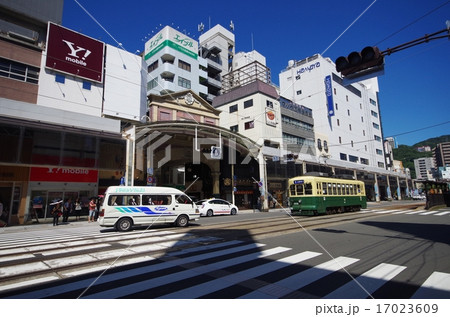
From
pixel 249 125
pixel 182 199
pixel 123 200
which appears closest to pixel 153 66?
pixel 249 125

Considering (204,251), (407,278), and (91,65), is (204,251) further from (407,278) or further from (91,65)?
(91,65)

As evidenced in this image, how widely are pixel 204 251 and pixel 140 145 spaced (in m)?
18.9

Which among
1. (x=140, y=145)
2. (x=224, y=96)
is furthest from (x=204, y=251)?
(x=224, y=96)

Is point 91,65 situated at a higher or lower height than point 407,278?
higher

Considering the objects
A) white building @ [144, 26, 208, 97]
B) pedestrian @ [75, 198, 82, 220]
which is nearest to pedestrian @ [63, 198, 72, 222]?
pedestrian @ [75, 198, 82, 220]

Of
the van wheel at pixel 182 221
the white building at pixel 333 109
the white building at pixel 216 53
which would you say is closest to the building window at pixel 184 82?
the white building at pixel 216 53

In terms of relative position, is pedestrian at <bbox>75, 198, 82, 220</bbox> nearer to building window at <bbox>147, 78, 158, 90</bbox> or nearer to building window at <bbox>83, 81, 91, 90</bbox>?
building window at <bbox>83, 81, 91, 90</bbox>

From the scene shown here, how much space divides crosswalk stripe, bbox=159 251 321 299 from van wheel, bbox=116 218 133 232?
8456mm

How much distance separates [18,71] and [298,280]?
84.9ft

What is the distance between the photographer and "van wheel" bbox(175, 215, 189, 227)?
13164mm

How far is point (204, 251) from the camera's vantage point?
22.7ft

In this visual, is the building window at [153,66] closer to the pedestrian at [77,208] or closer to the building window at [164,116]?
the building window at [164,116]

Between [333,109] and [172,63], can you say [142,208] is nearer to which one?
[172,63]
